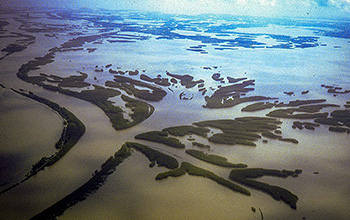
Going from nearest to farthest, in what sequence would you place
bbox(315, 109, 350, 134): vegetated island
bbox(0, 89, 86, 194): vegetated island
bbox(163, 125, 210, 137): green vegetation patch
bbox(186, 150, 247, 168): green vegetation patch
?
1. bbox(0, 89, 86, 194): vegetated island
2. bbox(186, 150, 247, 168): green vegetation patch
3. bbox(163, 125, 210, 137): green vegetation patch
4. bbox(315, 109, 350, 134): vegetated island

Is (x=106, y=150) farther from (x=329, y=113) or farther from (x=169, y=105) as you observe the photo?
(x=329, y=113)

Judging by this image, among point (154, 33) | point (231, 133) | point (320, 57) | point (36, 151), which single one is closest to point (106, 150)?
point (36, 151)

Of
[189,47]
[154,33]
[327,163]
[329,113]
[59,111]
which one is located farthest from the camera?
[154,33]

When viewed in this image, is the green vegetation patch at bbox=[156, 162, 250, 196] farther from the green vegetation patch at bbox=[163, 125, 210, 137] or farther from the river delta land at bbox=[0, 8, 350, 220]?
the green vegetation patch at bbox=[163, 125, 210, 137]

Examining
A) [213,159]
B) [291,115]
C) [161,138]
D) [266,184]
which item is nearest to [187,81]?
[291,115]

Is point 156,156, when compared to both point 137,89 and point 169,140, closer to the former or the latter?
point 169,140

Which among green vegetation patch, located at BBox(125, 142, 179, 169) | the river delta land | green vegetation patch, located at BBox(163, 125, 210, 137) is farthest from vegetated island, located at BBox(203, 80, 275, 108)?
green vegetation patch, located at BBox(125, 142, 179, 169)

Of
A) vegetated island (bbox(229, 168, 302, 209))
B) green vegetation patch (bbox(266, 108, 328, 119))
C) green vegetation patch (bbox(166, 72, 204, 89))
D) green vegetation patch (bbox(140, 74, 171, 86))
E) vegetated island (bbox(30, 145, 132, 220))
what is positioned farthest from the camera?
green vegetation patch (bbox(140, 74, 171, 86))
